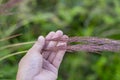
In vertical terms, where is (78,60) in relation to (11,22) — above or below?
below

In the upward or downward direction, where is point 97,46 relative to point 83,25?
upward

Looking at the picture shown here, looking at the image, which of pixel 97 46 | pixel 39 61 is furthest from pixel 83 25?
pixel 97 46

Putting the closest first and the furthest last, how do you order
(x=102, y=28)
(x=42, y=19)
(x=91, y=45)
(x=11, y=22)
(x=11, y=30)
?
(x=91, y=45) < (x=11, y=30) < (x=11, y=22) < (x=42, y=19) < (x=102, y=28)

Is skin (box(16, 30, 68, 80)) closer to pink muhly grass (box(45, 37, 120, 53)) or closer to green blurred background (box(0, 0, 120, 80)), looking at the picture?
pink muhly grass (box(45, 37, 120, 53))

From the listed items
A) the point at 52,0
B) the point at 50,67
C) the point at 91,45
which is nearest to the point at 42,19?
the point at 52,0

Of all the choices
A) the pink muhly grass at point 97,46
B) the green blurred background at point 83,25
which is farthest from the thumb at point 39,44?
the green blurred background at point 83,25

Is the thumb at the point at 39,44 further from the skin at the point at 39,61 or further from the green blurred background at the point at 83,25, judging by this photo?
the green blurred background at the point at 83,25

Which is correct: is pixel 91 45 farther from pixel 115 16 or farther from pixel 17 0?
pixel 115 16

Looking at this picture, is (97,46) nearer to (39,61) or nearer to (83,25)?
(39,61)
